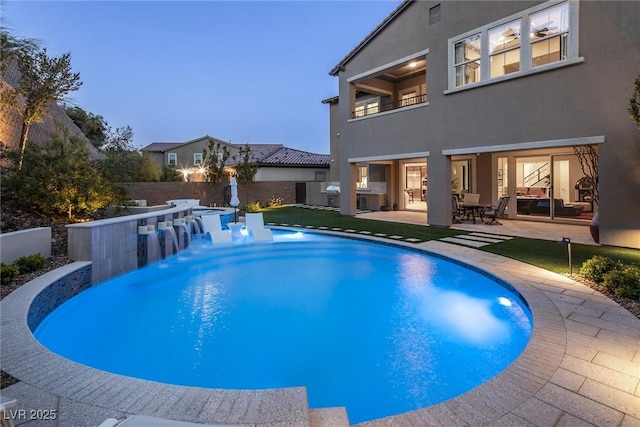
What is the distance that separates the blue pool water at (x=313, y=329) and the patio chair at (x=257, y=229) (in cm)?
296

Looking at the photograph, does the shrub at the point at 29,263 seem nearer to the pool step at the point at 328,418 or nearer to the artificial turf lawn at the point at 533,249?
the pool step at the point at 328,418

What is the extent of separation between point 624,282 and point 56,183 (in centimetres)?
1226

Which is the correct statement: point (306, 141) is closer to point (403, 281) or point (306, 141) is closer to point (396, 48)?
point (396, 48)

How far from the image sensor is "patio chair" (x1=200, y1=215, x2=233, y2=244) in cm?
1227

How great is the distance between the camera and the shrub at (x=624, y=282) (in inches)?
211

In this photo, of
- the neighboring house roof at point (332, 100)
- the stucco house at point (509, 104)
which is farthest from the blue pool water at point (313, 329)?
the neighboring house roof at point (332, 100)

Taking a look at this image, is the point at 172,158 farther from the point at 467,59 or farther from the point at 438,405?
the point at 438,405

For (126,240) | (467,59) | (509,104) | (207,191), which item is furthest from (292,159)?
(126,240)

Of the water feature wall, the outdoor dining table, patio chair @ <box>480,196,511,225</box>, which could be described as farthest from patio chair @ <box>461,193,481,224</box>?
the water feature wall

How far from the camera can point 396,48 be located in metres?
15.1

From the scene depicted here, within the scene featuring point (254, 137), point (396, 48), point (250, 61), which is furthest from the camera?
point (254, 137)

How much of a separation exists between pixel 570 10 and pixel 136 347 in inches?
529

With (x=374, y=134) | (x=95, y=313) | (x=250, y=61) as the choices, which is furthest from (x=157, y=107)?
(x=95, y=313)

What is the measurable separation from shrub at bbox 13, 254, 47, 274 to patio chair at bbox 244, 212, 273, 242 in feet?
21.1
